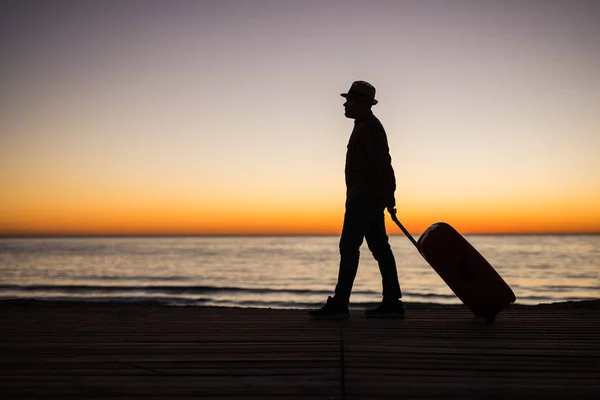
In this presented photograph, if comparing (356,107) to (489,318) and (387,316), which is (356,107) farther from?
(489,318)

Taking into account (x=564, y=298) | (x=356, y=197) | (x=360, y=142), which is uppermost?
(x=360, y=142)

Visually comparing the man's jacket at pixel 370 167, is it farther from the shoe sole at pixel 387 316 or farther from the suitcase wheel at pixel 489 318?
the suitcase wheel at pixel 489 318

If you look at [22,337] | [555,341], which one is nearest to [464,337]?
[555,341]

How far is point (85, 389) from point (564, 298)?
21.2 meters

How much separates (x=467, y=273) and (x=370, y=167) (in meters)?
1.19

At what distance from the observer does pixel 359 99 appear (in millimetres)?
4855

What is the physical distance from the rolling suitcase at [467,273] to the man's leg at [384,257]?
18.2 inches

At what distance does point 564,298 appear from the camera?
20328 millimetres

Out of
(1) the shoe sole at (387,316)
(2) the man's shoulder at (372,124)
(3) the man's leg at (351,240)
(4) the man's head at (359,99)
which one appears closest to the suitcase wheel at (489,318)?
(1) the shoe sole at (387,316)

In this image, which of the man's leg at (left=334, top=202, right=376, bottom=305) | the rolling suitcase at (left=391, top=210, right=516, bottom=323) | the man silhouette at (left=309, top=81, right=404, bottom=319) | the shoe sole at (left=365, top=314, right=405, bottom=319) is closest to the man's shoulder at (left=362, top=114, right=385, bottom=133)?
the man silhouette at (left=309, top=81, right=404, bottom=319)

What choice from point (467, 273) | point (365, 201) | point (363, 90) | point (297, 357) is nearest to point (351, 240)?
point (365, 201)

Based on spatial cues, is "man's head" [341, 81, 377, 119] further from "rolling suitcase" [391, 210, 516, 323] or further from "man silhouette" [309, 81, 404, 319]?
"rolling suitcase" [391, 210, 516, 323]

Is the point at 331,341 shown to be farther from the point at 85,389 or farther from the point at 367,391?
the point at 85,389

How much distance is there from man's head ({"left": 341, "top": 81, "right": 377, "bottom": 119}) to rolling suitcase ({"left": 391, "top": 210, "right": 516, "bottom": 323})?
1.22 meters
